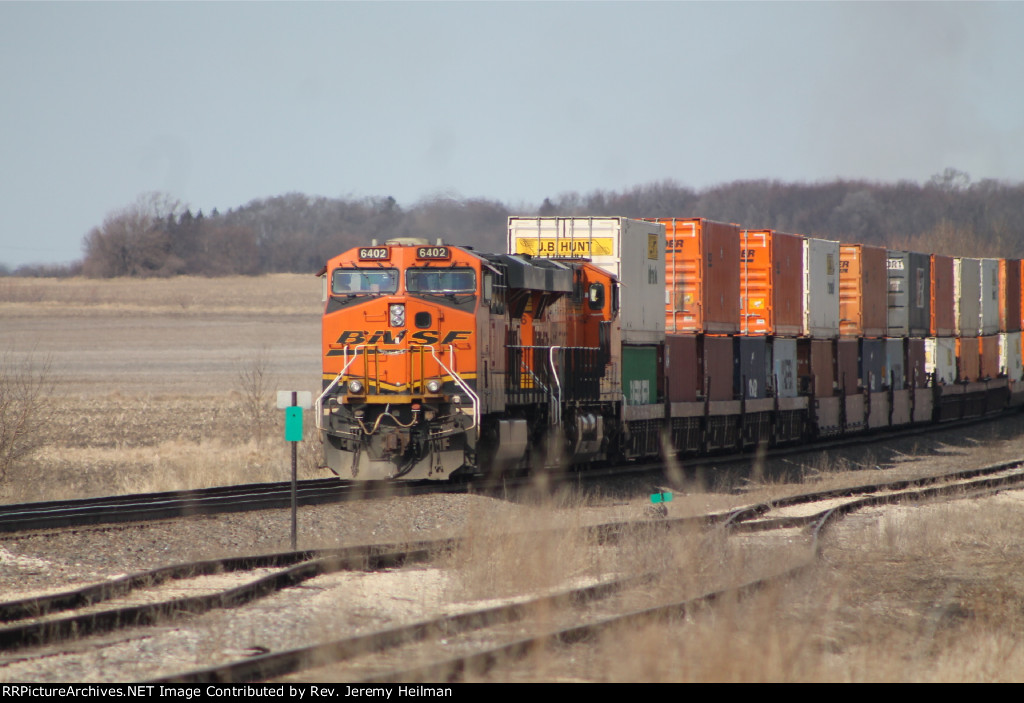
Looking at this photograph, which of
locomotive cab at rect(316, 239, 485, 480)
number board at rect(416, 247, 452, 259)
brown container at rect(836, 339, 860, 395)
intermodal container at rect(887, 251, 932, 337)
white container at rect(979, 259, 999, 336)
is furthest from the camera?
white container at rect(979, 259, 999, 336)

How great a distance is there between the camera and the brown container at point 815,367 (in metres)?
27.2

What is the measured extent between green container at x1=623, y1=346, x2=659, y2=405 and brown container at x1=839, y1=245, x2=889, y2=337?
9075 millimetres

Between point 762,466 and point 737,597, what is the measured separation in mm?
14500

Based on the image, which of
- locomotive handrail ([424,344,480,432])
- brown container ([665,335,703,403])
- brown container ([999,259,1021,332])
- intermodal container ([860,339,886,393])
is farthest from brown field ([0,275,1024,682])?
brown container ([999,259,1021,332])

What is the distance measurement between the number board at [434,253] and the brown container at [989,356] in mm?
25447

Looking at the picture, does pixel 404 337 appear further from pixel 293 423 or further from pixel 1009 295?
pixel 1009 295

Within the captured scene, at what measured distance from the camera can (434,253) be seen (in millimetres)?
16391

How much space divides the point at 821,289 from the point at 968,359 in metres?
11.3

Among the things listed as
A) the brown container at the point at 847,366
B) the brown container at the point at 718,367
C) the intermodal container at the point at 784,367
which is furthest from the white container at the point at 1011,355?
the brown container at the point at 718,367

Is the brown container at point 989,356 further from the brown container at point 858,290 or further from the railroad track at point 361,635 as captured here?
the railroad track at point 361,635

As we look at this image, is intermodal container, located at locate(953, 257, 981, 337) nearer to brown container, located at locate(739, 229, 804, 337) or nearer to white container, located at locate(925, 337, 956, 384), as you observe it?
white container, located at locate(925, 337, 956, 384)

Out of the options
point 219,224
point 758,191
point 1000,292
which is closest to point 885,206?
point 758,191

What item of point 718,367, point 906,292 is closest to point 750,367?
point 718,367

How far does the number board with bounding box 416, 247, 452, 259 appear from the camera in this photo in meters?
16.4
